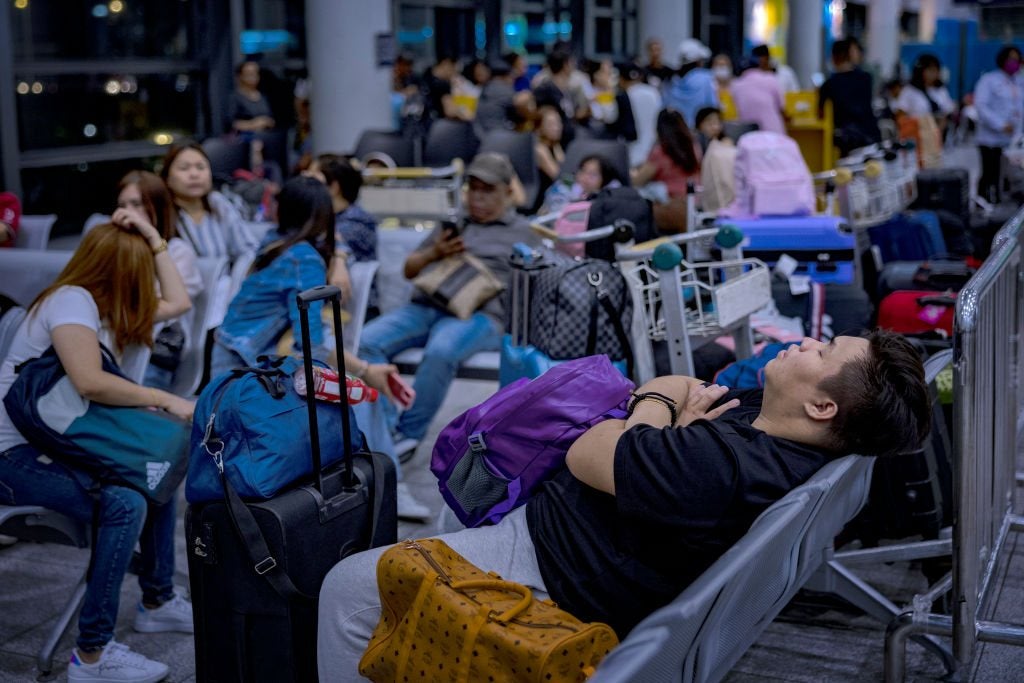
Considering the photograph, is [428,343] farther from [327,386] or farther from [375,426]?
[327,386]

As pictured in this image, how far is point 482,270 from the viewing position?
557 centimetres

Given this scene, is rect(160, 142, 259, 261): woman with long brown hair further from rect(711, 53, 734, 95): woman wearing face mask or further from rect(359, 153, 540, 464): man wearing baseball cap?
rect(711, 53, 734, 95): woman wearing face mask

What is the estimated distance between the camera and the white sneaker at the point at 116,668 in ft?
11.7

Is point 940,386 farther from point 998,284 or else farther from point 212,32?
point 212,32

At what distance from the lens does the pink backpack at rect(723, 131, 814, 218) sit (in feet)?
19.4

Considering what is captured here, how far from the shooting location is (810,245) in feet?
17.9

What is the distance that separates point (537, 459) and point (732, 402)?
18.1 inches

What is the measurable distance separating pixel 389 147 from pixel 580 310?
A: 21.2ft

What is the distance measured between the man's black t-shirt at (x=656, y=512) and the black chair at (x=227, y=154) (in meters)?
7.68

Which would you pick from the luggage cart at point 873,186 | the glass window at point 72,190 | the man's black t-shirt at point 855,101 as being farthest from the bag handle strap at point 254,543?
the man's black t-shirt at point 855,101

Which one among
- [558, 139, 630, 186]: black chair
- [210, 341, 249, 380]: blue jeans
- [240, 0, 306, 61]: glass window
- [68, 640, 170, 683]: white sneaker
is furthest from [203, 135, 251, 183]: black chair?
[68, 640, 170, 683]: white sneaker

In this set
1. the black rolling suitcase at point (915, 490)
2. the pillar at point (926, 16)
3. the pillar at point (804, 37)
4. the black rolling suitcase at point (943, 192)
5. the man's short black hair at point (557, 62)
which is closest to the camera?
the black rolling suitcase at point (915, 490)

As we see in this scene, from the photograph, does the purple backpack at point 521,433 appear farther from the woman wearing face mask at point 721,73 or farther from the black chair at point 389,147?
the woman wearing face mask at point 721,73

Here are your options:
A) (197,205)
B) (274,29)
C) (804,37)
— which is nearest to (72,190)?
(274,29)
